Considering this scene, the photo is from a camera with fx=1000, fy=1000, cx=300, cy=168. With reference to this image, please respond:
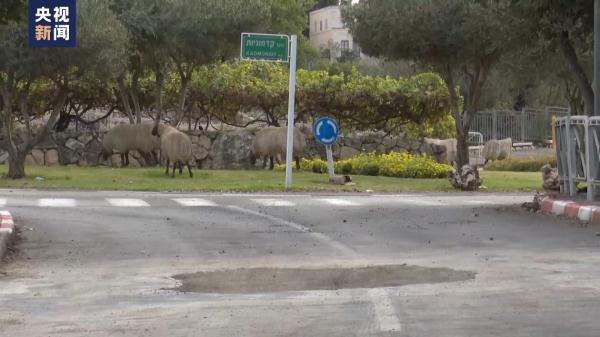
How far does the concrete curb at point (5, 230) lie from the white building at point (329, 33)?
64168 mm

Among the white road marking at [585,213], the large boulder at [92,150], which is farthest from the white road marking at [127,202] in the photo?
the large boulder at [92,150]

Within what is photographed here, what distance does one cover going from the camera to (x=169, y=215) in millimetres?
15859

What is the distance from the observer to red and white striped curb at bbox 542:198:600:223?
14320mm

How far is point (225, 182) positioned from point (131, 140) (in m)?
9.27

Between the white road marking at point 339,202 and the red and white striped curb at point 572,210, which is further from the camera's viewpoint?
the white road marking at point 339,202

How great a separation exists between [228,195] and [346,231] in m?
Answer: 7.42

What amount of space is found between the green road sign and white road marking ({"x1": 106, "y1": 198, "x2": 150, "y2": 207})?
5.17 metres

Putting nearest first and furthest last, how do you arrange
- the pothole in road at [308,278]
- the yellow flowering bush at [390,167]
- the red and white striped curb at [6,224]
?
the pothole in road at [308,278]
the red and white striped curb at [6,224]
the yellow flowering bush at [390,167]

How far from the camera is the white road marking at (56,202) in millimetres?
17578

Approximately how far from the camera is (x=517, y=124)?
154ft

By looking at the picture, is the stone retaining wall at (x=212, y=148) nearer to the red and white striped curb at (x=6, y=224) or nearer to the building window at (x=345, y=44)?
the red and white striped curb at (x=6, y=224)

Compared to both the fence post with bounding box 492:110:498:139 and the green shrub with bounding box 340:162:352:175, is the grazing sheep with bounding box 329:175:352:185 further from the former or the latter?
the fence post with bounding box 492:110:498:139
